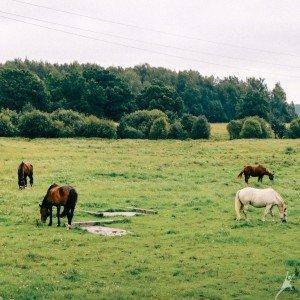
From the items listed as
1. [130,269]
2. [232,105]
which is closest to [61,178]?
[130,269]

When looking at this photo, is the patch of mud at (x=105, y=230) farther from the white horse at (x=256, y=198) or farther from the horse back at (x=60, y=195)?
the white horse at (x=256, y=198)

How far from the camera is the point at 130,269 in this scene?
17.5 m

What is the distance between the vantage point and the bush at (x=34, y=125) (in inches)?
2980

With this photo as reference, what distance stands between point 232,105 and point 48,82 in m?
56.8

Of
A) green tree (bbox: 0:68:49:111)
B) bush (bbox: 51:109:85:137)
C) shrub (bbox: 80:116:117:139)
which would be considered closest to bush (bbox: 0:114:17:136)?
bush (bbox: 51:109:85:137)

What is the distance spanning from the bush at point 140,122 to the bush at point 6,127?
631 inches

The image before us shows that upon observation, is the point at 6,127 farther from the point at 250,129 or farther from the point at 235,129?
the point at 235,129

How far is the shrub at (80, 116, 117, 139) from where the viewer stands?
264ft

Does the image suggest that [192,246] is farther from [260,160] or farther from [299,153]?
[299,153]

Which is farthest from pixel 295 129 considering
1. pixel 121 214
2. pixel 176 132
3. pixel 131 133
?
pixel 121 214

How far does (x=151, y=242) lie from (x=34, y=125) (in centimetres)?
5658

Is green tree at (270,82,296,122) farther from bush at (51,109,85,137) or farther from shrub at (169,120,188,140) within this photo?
bush at (51,109,85,137)

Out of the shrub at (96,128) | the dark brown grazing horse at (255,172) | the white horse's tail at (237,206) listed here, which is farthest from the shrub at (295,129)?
the white horse's tail at (237,206)

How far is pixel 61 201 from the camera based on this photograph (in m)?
24.5
